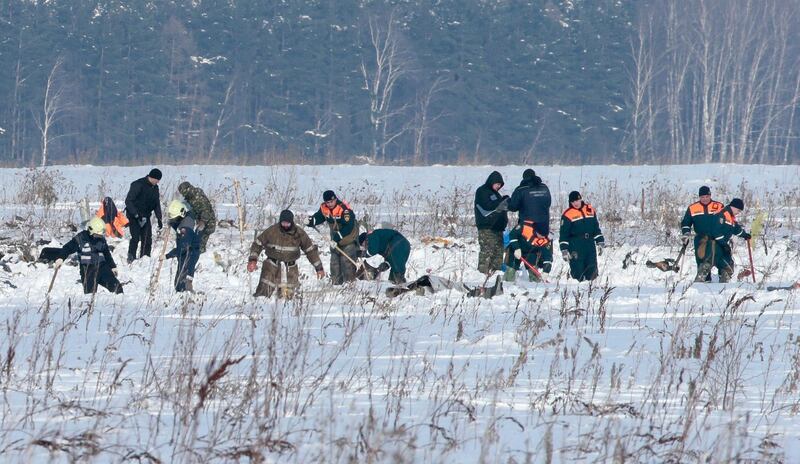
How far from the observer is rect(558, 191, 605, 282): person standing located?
537 inches

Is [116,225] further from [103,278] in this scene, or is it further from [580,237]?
[580,237]

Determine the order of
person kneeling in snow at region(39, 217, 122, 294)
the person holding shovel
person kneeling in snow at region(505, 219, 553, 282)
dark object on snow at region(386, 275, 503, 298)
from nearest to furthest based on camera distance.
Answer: dark object on snow at region(386, 275, 503, 298)
person kneeling in snow at region(39, 217, 122, 294)
the person holding shovel
person kneeling in snow at region(505, 219, 553, 282)

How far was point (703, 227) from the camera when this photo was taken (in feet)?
45.0

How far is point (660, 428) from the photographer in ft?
16.6

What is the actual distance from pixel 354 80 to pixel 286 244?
4759cm

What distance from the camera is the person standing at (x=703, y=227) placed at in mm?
13688

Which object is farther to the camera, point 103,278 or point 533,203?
point 533,203

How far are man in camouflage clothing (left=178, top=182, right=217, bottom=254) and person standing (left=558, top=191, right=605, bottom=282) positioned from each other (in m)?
4.56

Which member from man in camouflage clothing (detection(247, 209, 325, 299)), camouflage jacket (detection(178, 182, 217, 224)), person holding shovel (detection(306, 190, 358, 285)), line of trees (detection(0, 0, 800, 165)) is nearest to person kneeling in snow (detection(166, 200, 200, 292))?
man in camouflage clothing (detection(247, 209, 325, 299))

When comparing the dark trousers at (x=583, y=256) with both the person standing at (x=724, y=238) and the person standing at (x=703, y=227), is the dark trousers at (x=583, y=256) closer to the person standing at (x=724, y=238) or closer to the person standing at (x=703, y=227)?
the person standing at (x=703, y=227)

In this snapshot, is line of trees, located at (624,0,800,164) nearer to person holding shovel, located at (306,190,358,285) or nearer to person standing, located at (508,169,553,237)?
person standing, located at (508,169,553,237)

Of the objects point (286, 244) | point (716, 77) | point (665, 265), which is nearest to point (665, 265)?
point (665, 265)

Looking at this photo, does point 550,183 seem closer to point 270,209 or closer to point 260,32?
point 270,209

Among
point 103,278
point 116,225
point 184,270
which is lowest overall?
point 103,278
